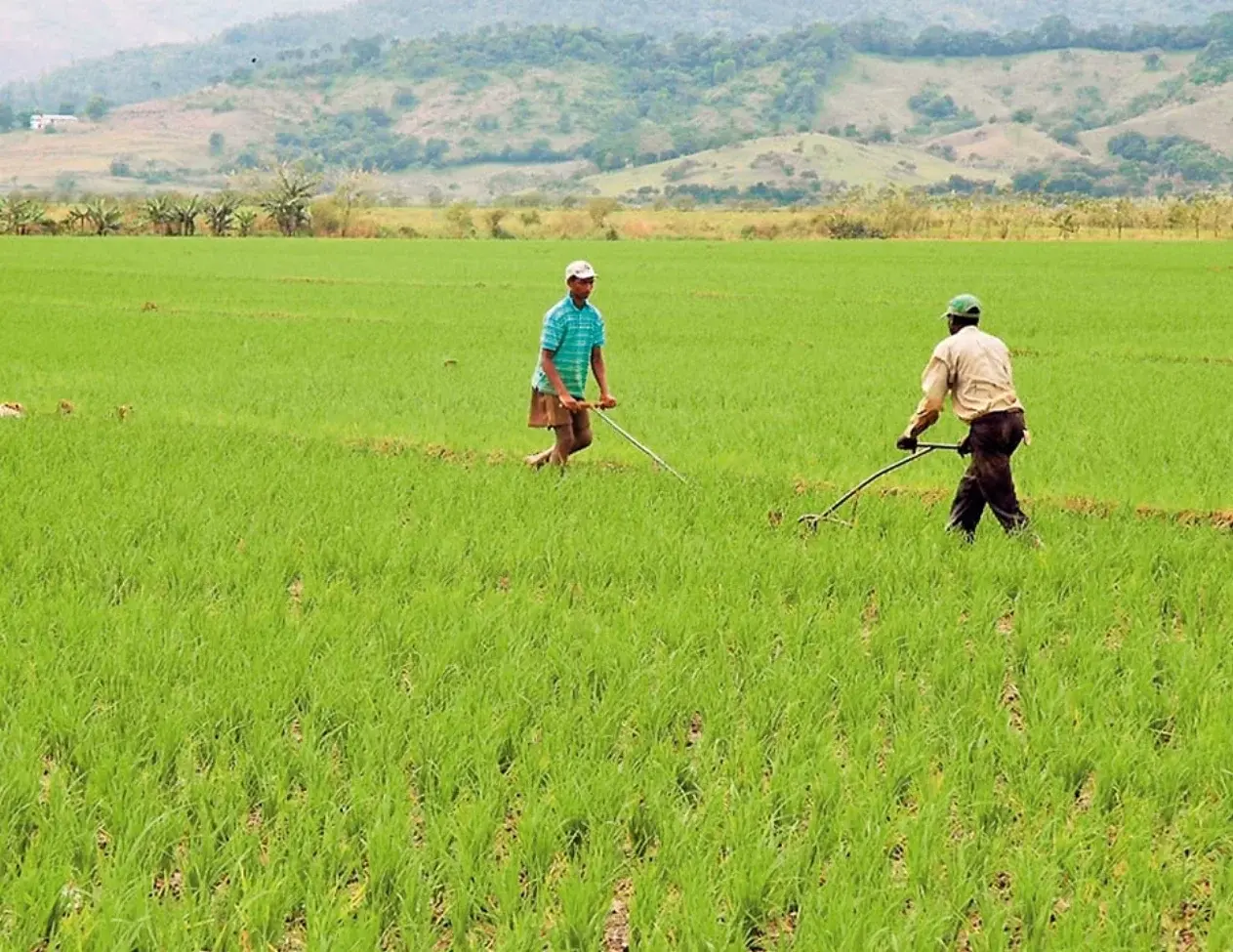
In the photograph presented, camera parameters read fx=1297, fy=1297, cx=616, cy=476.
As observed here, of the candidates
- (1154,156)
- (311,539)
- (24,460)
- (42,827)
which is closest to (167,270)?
(24,460)

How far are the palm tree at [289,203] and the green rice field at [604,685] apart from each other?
1985 inches

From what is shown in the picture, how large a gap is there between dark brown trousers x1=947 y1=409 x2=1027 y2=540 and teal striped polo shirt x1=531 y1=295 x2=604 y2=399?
7.81 ft

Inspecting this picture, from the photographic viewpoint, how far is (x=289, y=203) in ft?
192

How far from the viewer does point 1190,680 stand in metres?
4.49

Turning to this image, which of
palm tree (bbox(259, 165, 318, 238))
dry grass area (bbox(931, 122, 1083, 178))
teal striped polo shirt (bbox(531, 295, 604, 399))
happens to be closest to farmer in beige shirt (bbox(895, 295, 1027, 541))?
teal striped polo shirt (bbox(531, 295, 604, 399))

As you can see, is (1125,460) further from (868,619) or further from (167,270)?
(167,270)

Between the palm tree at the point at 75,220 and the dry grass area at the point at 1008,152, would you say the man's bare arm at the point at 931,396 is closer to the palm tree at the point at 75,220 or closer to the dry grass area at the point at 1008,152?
the palm tree at the point at 75,220

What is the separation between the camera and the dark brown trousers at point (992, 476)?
20.1 ft

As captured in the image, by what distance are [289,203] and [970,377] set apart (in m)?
56.3

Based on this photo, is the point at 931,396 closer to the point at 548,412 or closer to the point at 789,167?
the point at 548,412

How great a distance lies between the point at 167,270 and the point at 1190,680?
29.3 meters

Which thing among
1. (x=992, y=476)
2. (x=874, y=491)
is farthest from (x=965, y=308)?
(x=874, y=491)

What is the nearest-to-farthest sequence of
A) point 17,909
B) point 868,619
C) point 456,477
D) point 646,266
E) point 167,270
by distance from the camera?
point 17,909 → point 868,619 → point 456,477 → point 167,270 → point 646,266

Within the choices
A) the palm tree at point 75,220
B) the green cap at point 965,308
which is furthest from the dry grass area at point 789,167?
the green cap at point 965,308
